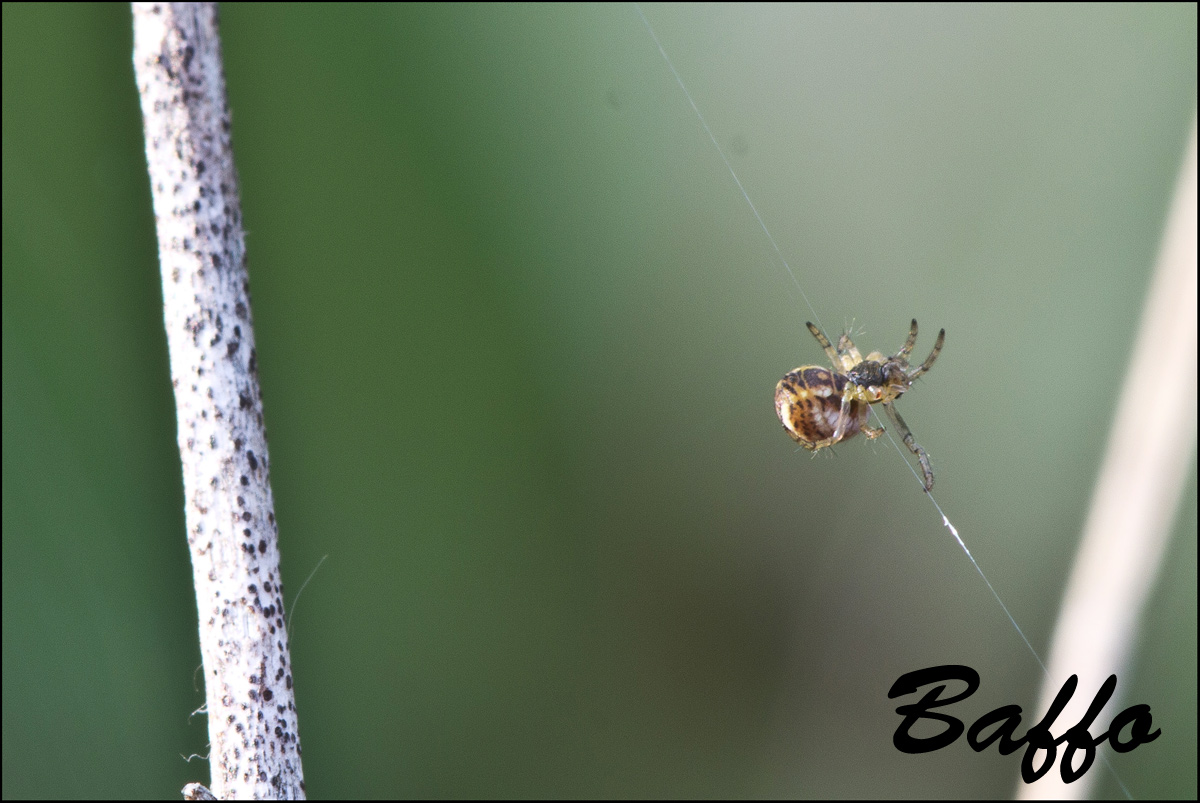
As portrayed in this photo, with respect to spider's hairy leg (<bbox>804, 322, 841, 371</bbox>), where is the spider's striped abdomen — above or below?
below

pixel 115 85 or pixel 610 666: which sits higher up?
pixel 115 85

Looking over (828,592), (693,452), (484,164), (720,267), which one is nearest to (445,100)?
(484,164)

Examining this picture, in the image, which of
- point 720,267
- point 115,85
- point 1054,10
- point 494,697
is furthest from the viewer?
point 494,697

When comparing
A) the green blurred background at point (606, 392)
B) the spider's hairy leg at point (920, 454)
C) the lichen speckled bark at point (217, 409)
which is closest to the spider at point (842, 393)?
the spider's hairy leg at point (920, 454)

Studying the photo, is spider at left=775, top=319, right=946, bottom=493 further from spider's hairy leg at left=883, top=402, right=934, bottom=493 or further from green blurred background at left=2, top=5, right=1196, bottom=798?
green blurred background at left=2, top=5, right=1196, bottom=798

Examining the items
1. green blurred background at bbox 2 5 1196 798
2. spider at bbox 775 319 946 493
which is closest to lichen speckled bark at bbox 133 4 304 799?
green blurred background at bbox 2 5 1196 798

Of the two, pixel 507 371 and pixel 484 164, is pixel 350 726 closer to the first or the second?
pixel 507 371

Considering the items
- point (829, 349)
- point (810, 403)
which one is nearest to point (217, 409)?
point (810, 403)
